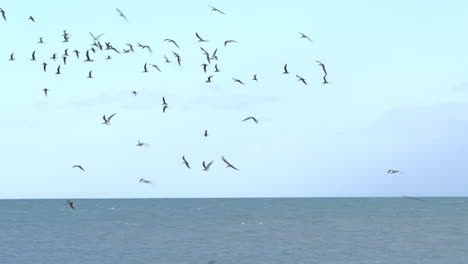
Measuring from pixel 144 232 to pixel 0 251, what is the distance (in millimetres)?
39592

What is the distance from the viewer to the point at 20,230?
484ft

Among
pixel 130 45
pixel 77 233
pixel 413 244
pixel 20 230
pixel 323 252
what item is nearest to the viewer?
pixel 130 45

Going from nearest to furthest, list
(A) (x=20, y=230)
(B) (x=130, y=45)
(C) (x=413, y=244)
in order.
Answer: (B) (x=130, y=45) → (C) (x=413, y=244) → (A) (x=20, y=230)

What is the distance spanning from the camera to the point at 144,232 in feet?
454

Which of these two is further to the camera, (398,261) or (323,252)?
(323,252)

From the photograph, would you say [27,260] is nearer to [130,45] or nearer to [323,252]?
[323,252]

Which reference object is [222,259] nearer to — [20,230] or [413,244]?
[413,244]

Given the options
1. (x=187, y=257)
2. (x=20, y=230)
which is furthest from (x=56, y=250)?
(x=20, y=230)

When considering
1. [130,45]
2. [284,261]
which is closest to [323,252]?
[284,261]

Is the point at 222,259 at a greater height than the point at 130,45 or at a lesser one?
lesser

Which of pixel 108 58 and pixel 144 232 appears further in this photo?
pixel 144 232

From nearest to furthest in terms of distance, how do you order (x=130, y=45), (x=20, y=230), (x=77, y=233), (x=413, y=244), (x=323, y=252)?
(x=130, y=45)
(x=323, y=252)
(x=413, y=244)
(x=77, y=233)
(x=20, y=230)

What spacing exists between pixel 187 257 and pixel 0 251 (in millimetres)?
29951

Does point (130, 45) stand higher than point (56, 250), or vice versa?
point (130, 45)
